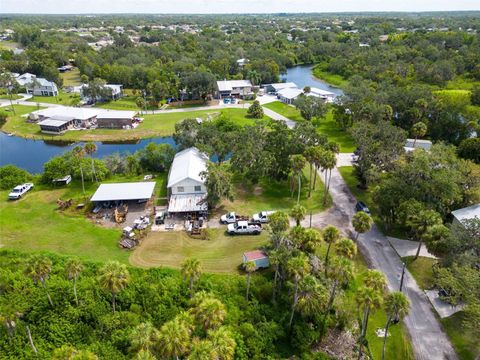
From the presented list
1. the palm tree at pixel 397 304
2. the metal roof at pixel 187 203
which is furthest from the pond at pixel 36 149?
the palm tree at pixel 397 304

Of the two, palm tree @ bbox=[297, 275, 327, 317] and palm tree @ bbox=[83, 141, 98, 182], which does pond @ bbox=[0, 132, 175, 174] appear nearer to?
palm tree @ bbox=[83, 141, 98, 182]

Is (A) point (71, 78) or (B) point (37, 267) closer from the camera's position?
(B) point (37, 267)

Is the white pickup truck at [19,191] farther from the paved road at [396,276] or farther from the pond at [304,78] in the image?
the pond at [304,78]

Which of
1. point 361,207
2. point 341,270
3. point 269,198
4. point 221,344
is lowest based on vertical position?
point 269,198

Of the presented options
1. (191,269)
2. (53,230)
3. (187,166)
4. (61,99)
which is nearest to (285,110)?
(187,166)

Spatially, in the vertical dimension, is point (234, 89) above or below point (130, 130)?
above

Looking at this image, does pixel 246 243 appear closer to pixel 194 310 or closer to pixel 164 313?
pixel 164 313

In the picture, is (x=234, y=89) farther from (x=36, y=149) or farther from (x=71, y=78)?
(x=71, y=78)
